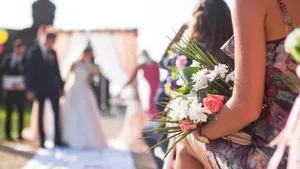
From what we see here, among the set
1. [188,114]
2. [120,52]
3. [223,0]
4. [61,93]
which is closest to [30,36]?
[120,52]

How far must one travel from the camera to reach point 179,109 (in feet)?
6.28

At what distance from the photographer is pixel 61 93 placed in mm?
8969

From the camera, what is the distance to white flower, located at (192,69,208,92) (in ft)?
6.26

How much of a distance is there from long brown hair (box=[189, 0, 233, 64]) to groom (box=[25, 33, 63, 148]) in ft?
18.2

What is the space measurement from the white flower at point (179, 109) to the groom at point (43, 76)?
21.8ft

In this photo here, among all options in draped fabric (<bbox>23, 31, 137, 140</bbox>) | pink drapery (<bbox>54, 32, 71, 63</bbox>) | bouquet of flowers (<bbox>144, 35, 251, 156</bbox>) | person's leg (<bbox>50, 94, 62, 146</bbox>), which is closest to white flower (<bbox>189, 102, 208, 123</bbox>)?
bouquet of flowers (<bbox>144, 35, 251, 156</bbox>)

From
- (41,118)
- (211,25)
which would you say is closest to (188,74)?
(211,25)

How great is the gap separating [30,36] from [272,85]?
48.3 feet

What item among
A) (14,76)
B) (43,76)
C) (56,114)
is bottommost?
(56,114)

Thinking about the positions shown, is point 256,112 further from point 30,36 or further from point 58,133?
point 30,36

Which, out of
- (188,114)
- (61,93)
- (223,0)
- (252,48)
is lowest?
(61,93)

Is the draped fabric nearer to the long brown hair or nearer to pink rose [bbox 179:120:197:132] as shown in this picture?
the long brown hair

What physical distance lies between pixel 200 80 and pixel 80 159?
581 centimetres

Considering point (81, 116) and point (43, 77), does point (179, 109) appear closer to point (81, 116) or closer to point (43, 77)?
point (43, 77)
